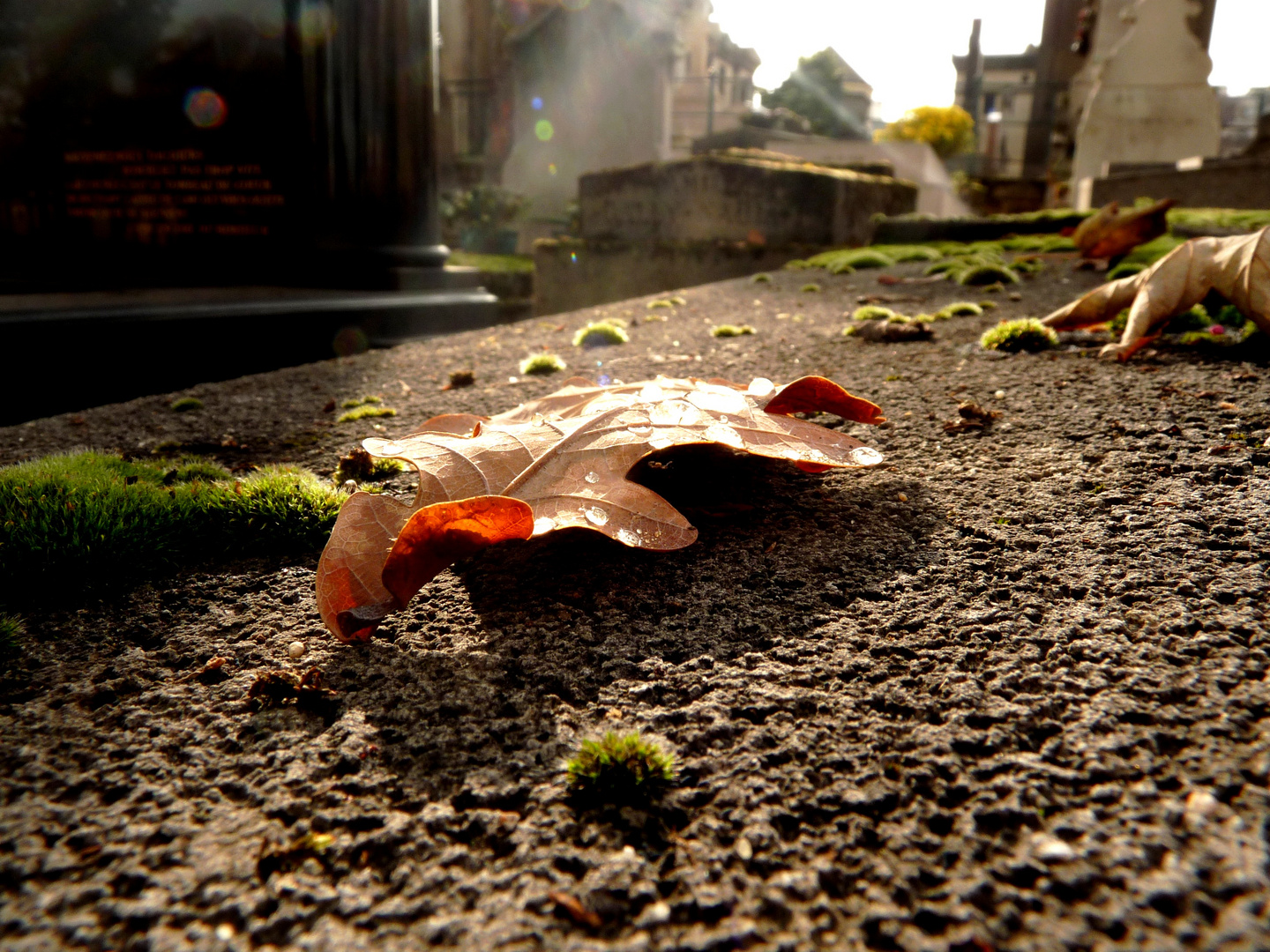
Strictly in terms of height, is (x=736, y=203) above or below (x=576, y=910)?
above

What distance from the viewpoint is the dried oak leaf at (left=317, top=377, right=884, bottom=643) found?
1115 mm

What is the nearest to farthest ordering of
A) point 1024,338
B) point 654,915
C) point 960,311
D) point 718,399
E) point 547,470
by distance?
point 654,915 → point 547,470 → point 718,399 → point 1024,338 → point 960,311

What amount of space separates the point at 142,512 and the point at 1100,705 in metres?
1.54

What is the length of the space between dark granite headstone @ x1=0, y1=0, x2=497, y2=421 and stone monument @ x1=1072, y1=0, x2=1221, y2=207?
10.3 metres

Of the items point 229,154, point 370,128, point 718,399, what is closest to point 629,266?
point 370,128

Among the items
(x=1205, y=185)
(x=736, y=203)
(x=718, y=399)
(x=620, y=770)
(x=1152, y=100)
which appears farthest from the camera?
(x=1152, y=100)

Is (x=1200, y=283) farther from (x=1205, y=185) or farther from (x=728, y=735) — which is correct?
(x=1205, y=185)

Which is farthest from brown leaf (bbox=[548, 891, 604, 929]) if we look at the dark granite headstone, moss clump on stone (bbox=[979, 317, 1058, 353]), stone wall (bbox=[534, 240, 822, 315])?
stone wall (bbox=[534, 240, 822, 315])

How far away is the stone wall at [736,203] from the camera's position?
10.6 metres

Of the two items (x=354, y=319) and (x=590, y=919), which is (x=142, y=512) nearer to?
(x=590, y=919)

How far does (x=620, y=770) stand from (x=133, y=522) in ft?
3.54

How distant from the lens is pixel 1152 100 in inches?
493

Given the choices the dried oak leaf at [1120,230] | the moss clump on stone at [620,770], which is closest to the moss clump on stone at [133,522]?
the moss clump on stone at [620,770]

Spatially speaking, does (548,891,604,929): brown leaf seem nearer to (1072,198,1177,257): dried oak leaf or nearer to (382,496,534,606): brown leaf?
(382,496,534,606): brown leaf
